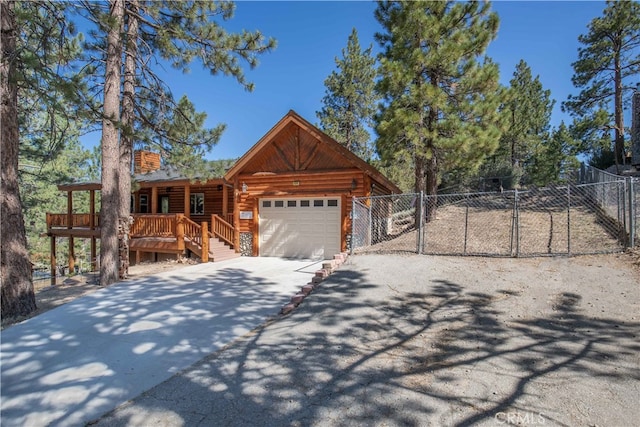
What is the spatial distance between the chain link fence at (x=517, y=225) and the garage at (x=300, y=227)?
4.21 ft

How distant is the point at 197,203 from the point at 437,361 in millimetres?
15658

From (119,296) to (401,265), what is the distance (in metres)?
6.04

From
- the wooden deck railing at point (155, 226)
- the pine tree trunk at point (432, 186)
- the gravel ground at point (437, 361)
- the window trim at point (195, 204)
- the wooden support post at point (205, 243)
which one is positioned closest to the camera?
the gravel ground at point (437, 361)

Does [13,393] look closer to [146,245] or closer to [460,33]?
[146,245]

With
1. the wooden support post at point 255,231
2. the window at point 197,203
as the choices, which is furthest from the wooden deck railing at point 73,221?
the wooden support post at point 255,231

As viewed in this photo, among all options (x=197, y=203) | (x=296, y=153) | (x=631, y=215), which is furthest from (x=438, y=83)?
(x=197, y=203)

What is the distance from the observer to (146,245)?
→ 44.2 feet

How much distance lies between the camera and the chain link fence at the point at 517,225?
6965mm

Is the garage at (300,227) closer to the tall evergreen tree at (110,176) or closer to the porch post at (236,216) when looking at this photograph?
the porch post at (236,216)

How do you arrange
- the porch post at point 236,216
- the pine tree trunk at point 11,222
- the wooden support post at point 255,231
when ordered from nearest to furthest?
the pine tree trunk at point 11,222 → the wooden support post at point 255,231 → the porch post at point 236,216

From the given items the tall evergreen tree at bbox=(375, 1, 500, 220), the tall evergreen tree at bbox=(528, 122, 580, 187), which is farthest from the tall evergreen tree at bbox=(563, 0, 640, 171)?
the tall evergreen tree at bbox=(375, 1, 500, 220)

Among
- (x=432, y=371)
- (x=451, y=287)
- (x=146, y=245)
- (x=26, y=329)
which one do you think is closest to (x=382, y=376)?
(x=432, y=371)

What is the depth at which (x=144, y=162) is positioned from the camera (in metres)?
19.8

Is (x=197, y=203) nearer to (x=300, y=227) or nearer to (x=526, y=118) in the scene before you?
(x=300, y=227)
